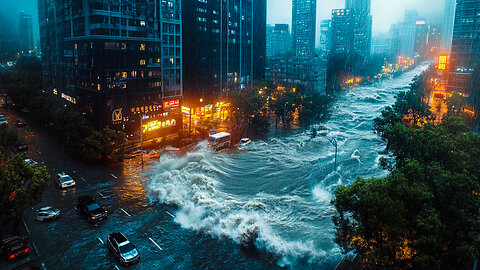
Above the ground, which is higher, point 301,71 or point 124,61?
point 124,61

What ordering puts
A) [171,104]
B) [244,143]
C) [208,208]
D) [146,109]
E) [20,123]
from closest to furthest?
[208,208] < [244,143] < [146,109] < [171,104] < [20,123]

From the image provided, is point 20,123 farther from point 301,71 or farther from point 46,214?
point 301,71

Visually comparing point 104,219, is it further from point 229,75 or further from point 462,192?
point 229,75

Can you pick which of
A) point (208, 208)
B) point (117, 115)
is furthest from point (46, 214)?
point (117, 115)

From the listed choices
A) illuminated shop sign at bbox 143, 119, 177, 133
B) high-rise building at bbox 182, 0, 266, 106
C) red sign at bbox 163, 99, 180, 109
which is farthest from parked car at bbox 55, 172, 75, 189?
high-rise building at bbox 182, 0, 266, 106

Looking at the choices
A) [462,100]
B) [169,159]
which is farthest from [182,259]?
[462,100]

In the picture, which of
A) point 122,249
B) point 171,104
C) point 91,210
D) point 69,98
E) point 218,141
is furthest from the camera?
point 69,98

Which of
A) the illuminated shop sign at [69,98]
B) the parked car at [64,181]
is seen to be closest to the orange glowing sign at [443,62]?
the illuminated shop sign at [69,98]

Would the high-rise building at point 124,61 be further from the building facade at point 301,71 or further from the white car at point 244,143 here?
the building facade at point 301,71
